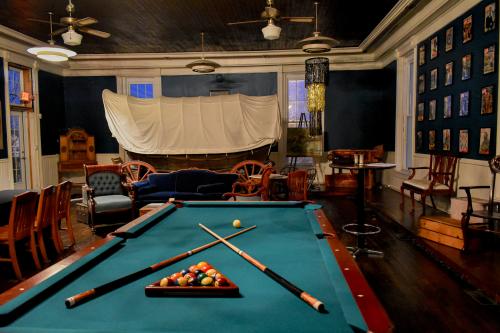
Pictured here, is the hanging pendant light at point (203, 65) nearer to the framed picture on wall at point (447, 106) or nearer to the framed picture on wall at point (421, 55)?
the framed picture on wall at point (421, 55)

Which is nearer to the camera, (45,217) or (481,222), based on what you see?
(481,222)

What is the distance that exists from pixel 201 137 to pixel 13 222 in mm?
4771

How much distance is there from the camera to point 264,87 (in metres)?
10.4

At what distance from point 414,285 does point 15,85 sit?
8.91 m

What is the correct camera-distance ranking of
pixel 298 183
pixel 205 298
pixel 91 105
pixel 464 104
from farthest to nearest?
pixel 91 105 < pixel 298 183 < pixel 464 104 < pixel 205 298

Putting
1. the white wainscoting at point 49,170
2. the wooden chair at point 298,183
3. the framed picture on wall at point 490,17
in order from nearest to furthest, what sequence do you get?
the framed picture on wall at point 490,17 → the wooden chair at point 298,183 → the white wainscoting at point 49,170

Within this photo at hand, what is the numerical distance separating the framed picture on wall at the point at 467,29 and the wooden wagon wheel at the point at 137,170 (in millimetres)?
5917

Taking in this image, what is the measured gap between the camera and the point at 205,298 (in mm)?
1519

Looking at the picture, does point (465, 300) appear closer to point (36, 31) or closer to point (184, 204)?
point (184, 204)

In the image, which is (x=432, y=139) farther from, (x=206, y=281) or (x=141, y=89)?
(x=141, y=89)

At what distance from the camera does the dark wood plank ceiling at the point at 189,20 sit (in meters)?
6.34

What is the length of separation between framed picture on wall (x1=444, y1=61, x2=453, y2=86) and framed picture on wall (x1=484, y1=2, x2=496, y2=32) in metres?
0.98

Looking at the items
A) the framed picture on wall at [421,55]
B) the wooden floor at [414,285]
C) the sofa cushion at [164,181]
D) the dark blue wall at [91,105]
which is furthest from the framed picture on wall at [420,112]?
the dark blue wall at [91,105]

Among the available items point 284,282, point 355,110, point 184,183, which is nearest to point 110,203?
point 184,183
